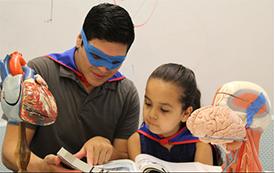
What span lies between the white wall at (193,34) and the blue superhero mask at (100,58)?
55 centimetres

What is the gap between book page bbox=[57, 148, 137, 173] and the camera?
0.78m

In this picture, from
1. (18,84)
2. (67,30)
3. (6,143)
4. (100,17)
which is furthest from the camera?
(67,30)

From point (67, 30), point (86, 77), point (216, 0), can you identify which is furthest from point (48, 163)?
point (216, 0)

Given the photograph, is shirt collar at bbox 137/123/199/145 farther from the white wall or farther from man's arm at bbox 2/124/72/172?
the white wall

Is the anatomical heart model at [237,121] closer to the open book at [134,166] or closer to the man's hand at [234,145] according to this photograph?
the man's hand at [234,145]

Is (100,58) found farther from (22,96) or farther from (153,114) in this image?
(22,96)

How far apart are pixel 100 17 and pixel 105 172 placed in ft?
1.40

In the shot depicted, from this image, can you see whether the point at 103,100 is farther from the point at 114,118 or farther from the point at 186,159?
the point at 186,159

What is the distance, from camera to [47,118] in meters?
0.73

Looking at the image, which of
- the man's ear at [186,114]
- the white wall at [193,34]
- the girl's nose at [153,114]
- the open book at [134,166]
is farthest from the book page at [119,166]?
the white wall at [193,34]

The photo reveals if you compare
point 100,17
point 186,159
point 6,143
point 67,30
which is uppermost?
point 100,17

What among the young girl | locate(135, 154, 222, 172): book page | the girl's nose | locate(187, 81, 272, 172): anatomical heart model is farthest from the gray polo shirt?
locate(187, 81, 272, 172): anatomical heart model

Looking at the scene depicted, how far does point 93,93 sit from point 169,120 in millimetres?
275

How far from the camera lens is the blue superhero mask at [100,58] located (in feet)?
3.20
